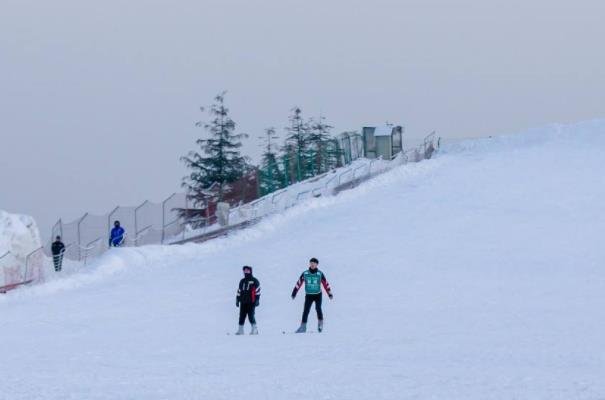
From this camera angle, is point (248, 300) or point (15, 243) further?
point (15, 243)

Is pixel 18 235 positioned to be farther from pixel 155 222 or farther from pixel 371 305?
pixel 371 305

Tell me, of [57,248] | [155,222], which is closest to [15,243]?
[57,248]

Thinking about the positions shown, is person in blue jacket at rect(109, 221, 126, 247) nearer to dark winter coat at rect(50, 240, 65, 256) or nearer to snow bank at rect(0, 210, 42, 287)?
dark winter coat at rect(50, 240, 65, 256)

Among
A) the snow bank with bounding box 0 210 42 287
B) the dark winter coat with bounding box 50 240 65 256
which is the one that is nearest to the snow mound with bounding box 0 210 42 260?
the snow bank with bounding box 0 210 42 287

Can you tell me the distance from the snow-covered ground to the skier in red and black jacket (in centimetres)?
54

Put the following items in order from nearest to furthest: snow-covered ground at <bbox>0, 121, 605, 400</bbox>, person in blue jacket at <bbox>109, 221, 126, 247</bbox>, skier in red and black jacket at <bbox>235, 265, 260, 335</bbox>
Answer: snow-covered ground at <bbox>0, 121, 605, 400</bbox>
skier in red and black jacket at <bbox>235, 265, 260, 335</bbox>
person in blue jacket at <bbox>109, 221, 126, 247</bbox>

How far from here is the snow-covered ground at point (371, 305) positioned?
15672 millimetres

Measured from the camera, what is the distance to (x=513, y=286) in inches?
1073

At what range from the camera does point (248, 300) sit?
2180cm

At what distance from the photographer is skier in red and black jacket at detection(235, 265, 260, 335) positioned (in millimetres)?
21812

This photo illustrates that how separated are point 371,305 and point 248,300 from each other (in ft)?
13.4

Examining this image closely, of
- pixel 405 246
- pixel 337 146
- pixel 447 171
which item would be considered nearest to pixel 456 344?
pixel 405 246

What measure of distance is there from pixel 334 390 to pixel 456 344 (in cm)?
490

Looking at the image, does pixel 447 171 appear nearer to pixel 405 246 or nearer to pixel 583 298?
pixel 405 246
